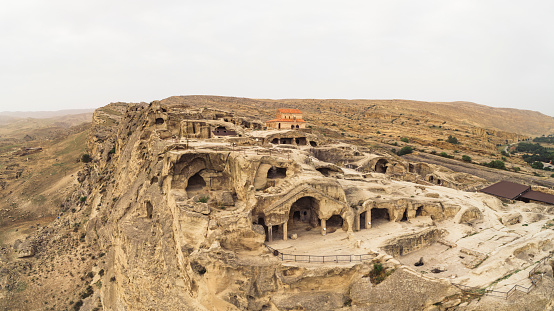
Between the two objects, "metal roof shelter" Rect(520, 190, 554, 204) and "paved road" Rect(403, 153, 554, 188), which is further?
"paved road" Rect(403, 153, 554, 188)

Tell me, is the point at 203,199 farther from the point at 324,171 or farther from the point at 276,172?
the point at 324,171

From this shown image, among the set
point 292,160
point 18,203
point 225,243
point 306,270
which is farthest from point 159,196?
point 18,203

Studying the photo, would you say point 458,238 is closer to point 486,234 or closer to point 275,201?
point 486,234

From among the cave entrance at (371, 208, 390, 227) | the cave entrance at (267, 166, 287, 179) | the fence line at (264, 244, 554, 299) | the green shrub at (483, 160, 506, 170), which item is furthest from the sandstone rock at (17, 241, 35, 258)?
the green shrub at (483, 160, 506, 170)

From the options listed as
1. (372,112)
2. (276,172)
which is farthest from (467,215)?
(372,112)

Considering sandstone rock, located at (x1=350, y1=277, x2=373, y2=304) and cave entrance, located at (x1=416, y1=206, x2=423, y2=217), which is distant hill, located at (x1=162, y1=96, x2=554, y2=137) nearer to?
cave entrance, located at (x1=416, y1=206, x2=423, y2=217)

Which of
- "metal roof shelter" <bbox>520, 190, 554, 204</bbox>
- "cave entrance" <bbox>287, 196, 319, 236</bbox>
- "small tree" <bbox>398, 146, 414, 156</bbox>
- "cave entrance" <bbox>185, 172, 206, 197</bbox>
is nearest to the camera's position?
"cave entrance" <bbox>287, 196, 319, 236</bbox>
